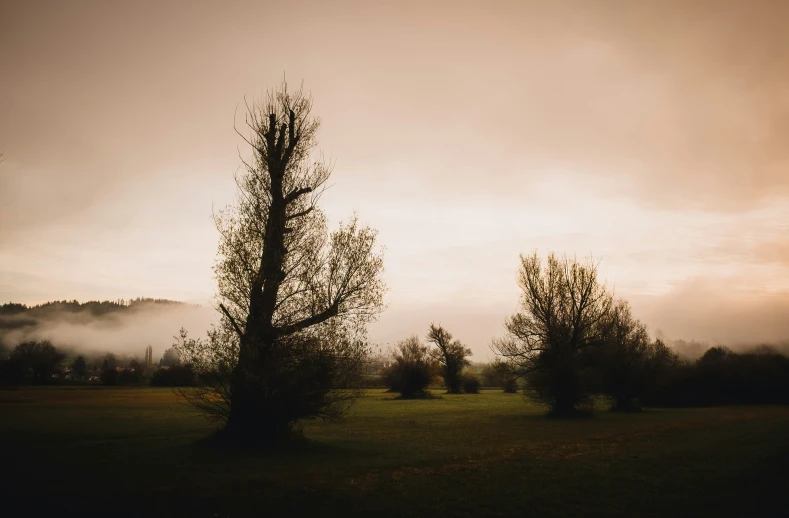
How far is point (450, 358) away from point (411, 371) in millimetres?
25427

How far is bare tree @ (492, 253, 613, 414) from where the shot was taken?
4097 cm

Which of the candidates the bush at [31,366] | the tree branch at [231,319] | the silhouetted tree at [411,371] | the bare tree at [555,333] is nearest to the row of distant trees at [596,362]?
the bare tree at [555,333]

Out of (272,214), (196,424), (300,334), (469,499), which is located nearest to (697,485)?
(469,499)

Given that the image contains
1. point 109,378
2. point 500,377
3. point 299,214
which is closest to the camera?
point 299,214

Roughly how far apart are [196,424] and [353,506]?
2620cm

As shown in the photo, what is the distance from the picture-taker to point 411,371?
80938 millimetres

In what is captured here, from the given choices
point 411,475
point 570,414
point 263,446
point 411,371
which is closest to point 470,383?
point 411,371

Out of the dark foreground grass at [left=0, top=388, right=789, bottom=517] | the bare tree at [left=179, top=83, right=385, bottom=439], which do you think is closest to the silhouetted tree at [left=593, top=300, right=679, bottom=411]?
the dark foreground grass at [left=0, top=388, right=789, bottom=517]

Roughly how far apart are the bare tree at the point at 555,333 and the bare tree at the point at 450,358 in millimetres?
58315

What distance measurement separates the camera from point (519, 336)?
144 ft

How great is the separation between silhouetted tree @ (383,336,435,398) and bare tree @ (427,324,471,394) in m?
16.9

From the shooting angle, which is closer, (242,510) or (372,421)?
(242,510)

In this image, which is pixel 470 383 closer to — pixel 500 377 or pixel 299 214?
pixel 500 377

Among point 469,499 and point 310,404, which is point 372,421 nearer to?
point 310,404
